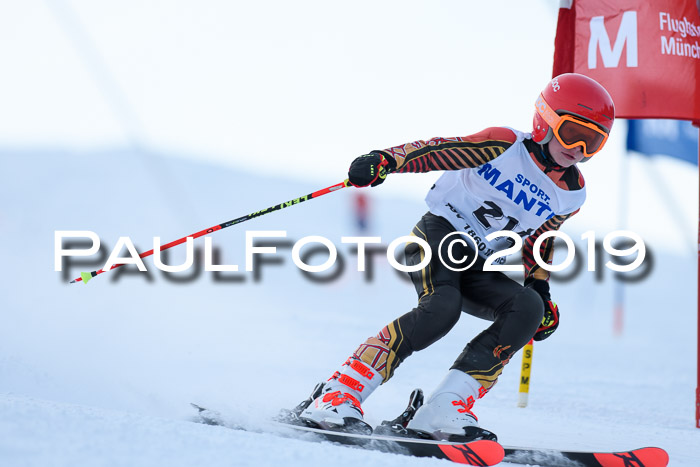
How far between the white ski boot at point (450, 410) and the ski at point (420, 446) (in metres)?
0.10

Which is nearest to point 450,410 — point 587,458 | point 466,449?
point 466,449

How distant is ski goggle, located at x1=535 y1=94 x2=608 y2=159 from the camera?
3004mm

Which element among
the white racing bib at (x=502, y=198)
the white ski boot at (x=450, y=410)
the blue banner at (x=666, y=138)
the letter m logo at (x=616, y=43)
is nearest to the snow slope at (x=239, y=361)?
the white ski boot at (x=450, y=410)

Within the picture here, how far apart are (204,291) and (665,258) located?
15091 mm

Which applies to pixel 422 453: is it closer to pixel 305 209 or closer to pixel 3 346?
pixel 3 346

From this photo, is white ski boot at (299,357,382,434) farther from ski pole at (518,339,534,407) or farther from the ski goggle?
ski pole at (518,339,534,407)

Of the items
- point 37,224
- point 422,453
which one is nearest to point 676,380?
point 422,453

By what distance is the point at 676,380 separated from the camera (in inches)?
247

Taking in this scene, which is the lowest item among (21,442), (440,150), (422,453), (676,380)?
(676,380)

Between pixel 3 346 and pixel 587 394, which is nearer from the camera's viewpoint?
pixel 3 346

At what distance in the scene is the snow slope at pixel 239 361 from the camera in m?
2.16

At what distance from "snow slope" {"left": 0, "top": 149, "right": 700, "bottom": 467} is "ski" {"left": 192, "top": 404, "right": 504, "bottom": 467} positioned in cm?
26

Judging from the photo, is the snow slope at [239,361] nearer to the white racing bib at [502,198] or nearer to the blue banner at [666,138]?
the white racing bib at [502,198]

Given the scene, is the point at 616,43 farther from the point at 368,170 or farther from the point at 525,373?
the point at 368,170
